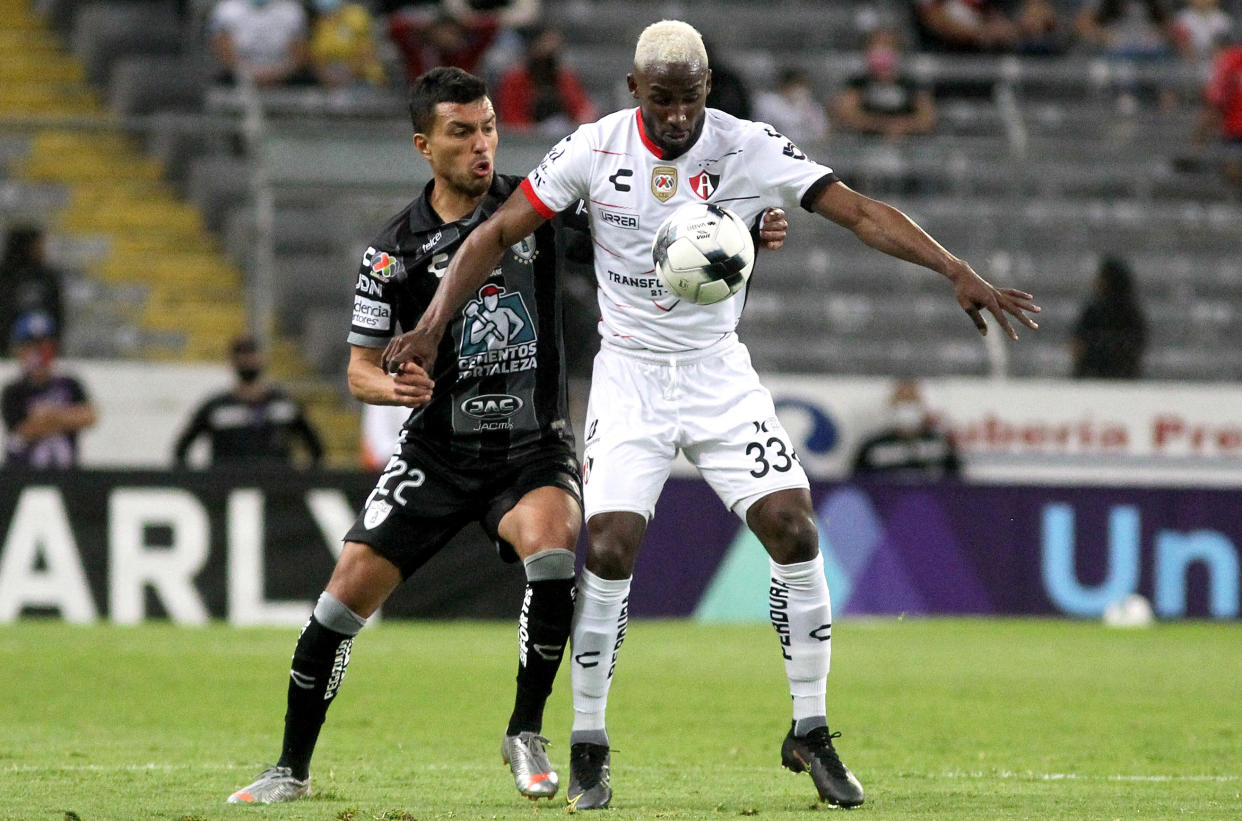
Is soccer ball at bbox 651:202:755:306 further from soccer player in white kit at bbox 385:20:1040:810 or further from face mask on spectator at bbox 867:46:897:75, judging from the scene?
face mask on spectator at bbox 867:46:897:75

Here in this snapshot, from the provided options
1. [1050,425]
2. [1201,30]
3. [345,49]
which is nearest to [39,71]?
[345,49]

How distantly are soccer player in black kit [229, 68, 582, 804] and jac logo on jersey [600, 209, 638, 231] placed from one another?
363 millimetres

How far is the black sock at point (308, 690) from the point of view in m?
6.38

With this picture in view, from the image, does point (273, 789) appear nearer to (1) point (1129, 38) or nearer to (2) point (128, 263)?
(2) point (128, 263)

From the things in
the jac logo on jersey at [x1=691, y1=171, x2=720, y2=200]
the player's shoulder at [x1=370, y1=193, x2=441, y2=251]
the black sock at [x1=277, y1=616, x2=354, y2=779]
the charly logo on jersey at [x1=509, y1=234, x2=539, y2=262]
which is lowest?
the black sock at [x1=277, y1=616, x2=354, y2=779]

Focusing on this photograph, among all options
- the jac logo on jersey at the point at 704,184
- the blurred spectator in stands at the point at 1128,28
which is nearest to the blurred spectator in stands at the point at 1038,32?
the blurred spectator in stands at the point at 1128,28

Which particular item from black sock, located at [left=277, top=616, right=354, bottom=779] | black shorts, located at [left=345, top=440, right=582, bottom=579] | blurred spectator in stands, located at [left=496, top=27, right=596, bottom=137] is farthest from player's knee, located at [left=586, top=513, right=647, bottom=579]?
blurred spectator in stands, located at [left=496, top=27, right=596, bottom=137]

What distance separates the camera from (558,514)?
6.41 meters

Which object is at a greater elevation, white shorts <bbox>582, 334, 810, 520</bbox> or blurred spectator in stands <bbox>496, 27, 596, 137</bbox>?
blurred spectator in stands <bbox>496, 27, 596, 137</bbox>

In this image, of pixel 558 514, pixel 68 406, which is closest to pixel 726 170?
pixel 558 514

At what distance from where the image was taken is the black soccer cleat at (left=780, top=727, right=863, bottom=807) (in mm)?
6125

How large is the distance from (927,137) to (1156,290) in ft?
8.08

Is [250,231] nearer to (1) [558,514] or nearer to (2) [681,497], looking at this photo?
(2) [681,497]

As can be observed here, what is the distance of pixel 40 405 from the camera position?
14.4 metres
